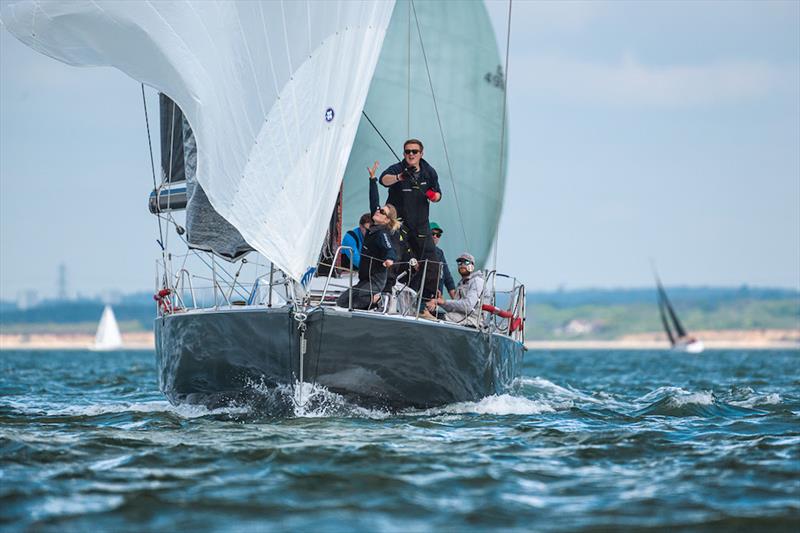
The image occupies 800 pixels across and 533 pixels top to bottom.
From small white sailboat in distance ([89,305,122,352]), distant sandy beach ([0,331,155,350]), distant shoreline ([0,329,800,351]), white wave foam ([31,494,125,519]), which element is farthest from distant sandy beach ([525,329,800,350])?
white wave foam ([31,494,125,519])

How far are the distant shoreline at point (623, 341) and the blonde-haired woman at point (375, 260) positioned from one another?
96.4 meters

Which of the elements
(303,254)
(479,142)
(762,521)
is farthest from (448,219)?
(762,521)

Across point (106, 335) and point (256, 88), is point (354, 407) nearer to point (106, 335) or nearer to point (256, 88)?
point (256, 88)

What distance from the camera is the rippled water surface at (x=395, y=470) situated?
5.58 metres

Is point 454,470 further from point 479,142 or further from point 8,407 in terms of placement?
point 479,142

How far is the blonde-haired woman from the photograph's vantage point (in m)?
9.27

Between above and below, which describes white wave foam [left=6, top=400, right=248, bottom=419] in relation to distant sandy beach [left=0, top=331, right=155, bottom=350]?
above

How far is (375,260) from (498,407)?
2.08 meters

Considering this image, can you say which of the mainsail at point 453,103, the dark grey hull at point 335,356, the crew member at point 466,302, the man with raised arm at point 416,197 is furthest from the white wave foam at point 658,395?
the man with raised arm at point 416,197

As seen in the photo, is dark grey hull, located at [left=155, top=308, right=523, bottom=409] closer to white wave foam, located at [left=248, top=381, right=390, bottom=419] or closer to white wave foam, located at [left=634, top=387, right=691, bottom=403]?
white wave foam, located at [left=248, top=381, right=390, bottom=419]

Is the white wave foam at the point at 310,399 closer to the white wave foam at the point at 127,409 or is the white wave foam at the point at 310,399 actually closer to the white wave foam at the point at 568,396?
the white wave foam at the point at 127,409

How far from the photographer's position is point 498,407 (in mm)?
10648

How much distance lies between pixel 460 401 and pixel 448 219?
627 cm

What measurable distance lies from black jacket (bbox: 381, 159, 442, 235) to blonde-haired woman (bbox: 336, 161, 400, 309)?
624 mm
